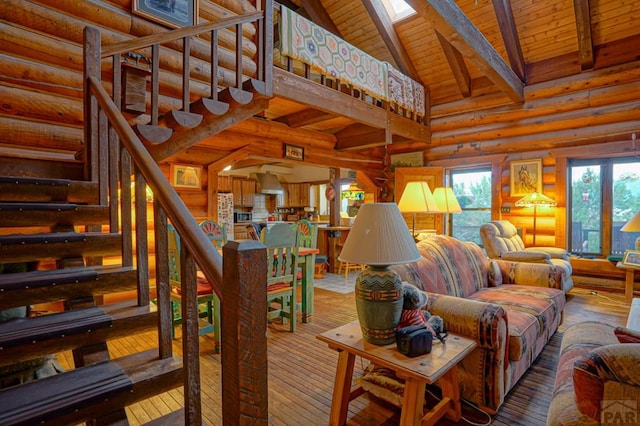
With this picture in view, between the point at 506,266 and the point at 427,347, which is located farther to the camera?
the point at 506,266

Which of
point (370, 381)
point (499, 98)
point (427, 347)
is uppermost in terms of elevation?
point (499, 98)

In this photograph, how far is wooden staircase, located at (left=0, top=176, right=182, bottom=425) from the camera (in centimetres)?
105

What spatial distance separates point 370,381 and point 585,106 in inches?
207

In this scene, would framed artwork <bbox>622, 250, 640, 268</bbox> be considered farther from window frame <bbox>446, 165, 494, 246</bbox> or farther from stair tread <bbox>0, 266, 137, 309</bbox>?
stair tread <bbox>0, 266, 137, 309</bbox>

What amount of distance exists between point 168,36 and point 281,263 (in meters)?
2.08

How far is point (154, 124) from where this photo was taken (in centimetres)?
240

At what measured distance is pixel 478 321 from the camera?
1.78m

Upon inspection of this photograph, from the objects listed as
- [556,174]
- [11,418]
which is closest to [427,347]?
[11,418]

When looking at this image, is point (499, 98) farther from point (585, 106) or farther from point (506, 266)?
point (506, 266)

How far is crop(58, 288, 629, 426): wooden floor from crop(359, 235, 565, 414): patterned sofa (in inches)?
4.4

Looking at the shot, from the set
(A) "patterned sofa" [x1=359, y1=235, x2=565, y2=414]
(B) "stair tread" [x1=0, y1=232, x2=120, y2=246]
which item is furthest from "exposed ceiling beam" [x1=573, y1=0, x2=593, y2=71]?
(B) "stair tread" [x1=0, y1=232, x2=120, y2=246]

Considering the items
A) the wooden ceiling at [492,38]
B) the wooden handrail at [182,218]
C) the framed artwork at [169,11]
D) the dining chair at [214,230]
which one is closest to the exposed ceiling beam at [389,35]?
the wooden ceiling at [492,38]

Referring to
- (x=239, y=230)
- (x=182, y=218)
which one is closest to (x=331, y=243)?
(x=239, y=230)

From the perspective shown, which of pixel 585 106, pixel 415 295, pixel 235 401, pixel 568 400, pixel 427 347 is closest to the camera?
pixel 235 401
